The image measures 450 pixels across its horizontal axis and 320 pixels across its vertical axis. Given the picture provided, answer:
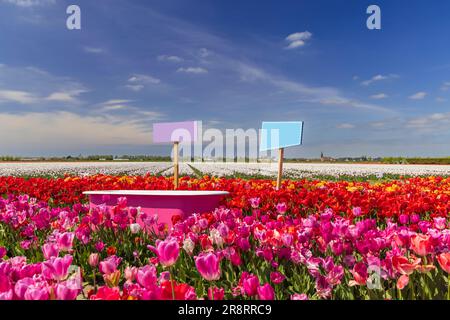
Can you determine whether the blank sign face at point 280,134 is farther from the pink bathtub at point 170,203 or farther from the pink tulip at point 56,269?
the pink tulip at point 56,269

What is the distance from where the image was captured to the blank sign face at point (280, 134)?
21.8ft

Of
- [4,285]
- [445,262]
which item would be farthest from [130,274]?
[445,262]

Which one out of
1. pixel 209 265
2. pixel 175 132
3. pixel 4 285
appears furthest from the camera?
pixel 175 132

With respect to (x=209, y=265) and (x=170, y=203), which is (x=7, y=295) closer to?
(x=209, y=265)

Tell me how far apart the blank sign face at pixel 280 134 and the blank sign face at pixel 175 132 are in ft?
4.28

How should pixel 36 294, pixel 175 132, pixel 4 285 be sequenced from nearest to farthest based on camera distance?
pixel 36 294
pixel 4 285
pixel 175 132

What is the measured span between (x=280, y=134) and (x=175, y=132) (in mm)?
1733

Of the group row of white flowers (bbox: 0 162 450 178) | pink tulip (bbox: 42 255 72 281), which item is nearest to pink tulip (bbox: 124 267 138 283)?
pink tulip (bbox: 42 255 72 281)

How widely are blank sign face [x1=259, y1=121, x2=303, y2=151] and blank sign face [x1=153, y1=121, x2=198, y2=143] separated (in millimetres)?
1304

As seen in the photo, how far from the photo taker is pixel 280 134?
686cm
